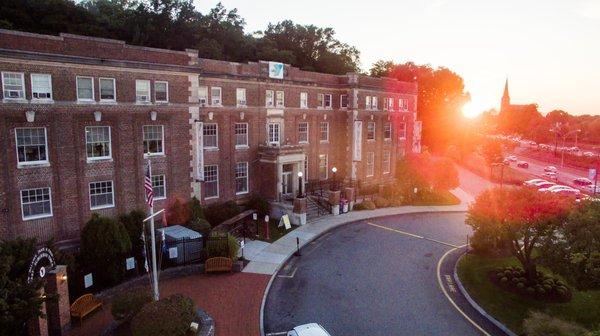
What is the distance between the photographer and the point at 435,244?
31.2 m

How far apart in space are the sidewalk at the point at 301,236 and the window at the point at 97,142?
1116 cm

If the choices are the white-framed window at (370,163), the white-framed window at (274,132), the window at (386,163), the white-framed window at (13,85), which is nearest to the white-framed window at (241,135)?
the white-framed window at (274,132)

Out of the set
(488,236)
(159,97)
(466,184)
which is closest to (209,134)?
(159,97)

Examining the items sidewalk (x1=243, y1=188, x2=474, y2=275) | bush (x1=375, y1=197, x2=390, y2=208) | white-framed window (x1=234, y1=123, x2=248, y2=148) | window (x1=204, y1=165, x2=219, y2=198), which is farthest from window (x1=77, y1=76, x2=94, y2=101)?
bush (x1=375, y1=197, x2=390, y2=208)

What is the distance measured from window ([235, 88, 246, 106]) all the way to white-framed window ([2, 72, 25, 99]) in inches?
617

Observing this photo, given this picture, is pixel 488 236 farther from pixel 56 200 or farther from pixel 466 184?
pixel 466 184

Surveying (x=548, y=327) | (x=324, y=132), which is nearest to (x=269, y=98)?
(x=324, y=132)

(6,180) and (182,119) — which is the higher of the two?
(182,119)

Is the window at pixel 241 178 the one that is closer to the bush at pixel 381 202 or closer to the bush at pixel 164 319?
the bush at pixel 381 202

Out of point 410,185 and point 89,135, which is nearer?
point 89,135

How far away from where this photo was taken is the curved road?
19016mm

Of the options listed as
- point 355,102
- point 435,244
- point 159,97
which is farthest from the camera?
point 355,102

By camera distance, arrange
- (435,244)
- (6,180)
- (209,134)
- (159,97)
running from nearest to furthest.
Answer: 1. (6,180)
2. (159,97)
3. (435,244)
4. (209,134)

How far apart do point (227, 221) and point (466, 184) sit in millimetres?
43196
